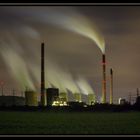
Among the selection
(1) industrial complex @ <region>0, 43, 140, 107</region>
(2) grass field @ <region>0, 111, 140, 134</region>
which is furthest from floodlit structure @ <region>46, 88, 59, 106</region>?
(2) grass field @ <region>0, 111, 140, 134</region>

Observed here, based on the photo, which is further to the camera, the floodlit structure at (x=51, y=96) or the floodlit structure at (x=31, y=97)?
the floodlit structure at (x=31, y=97)

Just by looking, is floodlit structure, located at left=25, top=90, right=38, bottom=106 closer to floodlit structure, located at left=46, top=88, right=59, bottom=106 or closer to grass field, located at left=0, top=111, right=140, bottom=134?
floodlit structure, located at left=46, top=88, right=59, bottom=106

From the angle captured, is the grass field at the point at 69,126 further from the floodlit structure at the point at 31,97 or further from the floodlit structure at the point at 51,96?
the floodlit structure at the point at 31,97

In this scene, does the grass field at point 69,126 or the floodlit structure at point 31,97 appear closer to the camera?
the grass field at point 69,126

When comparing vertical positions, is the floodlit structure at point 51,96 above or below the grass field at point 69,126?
above

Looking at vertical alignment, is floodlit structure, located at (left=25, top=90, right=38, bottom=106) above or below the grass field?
above

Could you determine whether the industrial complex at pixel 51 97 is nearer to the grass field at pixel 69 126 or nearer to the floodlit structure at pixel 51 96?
the floodlit structure at pixel 51 96

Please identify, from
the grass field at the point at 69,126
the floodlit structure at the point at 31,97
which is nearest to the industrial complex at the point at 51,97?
the floodlit structure at the point at 31,97

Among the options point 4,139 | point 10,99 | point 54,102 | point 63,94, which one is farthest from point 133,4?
point 10,99

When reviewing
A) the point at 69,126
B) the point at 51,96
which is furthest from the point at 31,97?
the point at 69,126

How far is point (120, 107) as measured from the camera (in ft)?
152

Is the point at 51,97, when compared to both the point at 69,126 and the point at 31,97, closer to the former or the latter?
the point at 31,97

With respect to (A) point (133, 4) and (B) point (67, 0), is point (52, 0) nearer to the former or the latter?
(B) point (67, 0)

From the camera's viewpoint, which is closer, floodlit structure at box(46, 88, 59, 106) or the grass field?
the grass field
